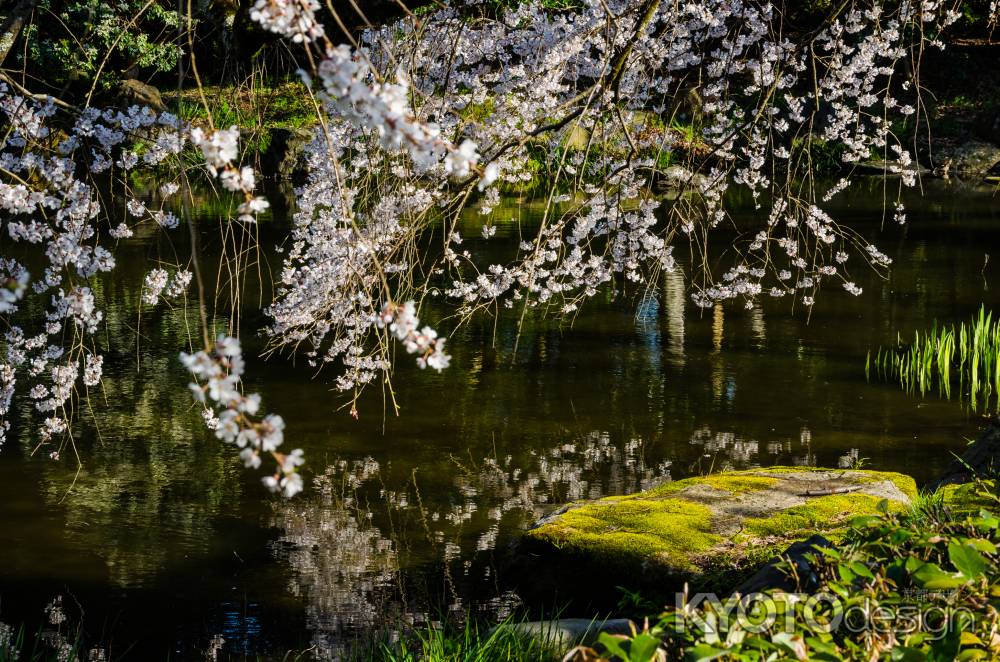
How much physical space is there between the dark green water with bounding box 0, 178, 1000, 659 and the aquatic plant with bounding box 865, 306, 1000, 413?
0.26m

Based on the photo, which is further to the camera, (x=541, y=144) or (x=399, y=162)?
(x=541, y=144)

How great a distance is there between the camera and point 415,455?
685 centimetres

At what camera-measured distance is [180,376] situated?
860 centimetres

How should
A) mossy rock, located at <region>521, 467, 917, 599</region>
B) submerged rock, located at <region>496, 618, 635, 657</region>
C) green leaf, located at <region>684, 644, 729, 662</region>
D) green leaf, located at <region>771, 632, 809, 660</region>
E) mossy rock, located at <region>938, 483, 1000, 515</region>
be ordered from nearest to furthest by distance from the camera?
green leaf, located at <region>684, 644, 729, 662</region>
green leaf, located at <region>771, 632, 809, 660</region>
submerged rock, located at <region>496, 618, 635, 657</region>
mossy rock, located at <region>938, 483, 1000, 515</region>
mossy rock, located at <region>521, 467, 917, 599</region>

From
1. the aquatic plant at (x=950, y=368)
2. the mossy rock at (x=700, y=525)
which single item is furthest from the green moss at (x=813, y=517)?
the aquatic plant at (x=950, y=368)

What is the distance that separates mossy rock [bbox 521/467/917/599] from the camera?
4.38 meters

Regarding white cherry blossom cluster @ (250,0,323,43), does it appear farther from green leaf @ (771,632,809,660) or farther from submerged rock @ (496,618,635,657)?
submerged rock @ (496,618,635,657)

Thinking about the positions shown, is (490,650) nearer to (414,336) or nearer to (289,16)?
(414,336)

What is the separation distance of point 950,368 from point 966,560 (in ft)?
23.5

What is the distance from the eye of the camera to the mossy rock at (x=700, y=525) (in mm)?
4375

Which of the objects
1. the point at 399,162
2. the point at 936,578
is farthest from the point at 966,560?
the point at 399,162

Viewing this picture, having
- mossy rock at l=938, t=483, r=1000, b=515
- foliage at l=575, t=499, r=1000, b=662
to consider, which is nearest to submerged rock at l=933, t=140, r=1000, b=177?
mossy rock at l=938, t=483, r=1000, b=515

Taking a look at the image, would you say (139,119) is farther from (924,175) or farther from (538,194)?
(924,175)

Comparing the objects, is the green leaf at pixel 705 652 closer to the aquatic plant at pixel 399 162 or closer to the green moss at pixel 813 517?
the aquatic plant at pixel 399 162
